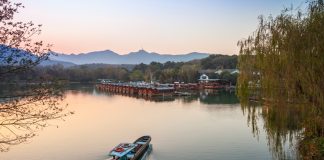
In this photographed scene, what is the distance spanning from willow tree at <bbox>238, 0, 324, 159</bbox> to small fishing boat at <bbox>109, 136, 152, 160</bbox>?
7.29 m

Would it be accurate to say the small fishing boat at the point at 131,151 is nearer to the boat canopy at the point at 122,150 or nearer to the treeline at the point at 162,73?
the boat canopy at the point at 122,150

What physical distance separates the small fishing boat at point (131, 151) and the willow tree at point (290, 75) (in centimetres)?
729

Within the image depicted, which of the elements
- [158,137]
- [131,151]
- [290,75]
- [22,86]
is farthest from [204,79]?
[22,86]

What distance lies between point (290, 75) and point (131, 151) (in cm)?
1068

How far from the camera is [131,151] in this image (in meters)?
19.6

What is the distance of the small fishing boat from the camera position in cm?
1808

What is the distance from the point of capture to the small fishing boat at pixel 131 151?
59.3 feet

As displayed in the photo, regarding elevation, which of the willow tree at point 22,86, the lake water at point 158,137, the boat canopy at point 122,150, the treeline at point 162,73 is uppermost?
the treeline at point 162,73

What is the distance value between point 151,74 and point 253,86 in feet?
323

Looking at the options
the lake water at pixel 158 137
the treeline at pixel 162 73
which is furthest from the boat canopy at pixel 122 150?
the treeline at pixel 162 73

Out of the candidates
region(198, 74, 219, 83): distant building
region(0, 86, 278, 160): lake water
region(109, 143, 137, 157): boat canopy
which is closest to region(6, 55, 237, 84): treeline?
region(198, 74, 219, 83): distant building

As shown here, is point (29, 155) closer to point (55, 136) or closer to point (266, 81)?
point (55, 136)

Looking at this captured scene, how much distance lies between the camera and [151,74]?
368 feet

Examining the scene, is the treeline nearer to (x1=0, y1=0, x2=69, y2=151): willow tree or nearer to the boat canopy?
the boat canopy
